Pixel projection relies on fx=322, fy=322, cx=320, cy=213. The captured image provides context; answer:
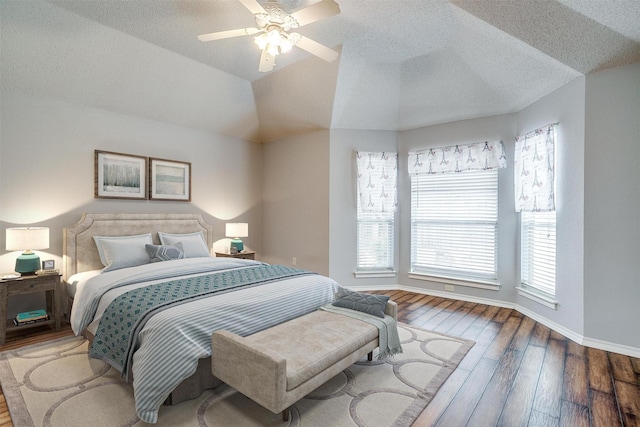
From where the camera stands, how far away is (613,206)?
9.99ft

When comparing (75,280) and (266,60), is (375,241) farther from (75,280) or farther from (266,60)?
(75,280)

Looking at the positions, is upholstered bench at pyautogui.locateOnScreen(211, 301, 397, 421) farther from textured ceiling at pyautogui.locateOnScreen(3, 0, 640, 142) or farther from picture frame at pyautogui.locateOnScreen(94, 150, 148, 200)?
picture frame at pyautogui.locateOnScreen(94, 150, 148, 200)

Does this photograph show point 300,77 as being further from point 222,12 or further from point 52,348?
point 52,348

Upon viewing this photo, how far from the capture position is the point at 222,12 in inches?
124

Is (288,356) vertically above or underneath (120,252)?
underneath

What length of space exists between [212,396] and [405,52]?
4.05 metres

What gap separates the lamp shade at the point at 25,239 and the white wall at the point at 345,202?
3502 millimetres

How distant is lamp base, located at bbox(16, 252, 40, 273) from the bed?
1.02 ft

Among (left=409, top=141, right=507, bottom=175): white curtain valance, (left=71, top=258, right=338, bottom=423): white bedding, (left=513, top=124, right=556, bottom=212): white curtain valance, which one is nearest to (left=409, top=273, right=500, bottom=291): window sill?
(left=513, top=124, right=556, bottom=212): white curtain valance

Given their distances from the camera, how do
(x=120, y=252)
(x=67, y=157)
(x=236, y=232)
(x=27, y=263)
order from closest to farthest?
(x=27, y=263) → (x=120, y=252) → (x=67, y=157) → (x=236, y=232)

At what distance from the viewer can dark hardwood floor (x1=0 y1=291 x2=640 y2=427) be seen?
80.9 inches

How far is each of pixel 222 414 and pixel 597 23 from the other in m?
4.14

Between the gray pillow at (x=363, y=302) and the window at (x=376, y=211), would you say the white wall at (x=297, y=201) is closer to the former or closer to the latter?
the window at (x=376, y=211)

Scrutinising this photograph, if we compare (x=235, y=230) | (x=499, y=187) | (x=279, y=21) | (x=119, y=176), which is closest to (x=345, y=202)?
(x=235, y=230)
